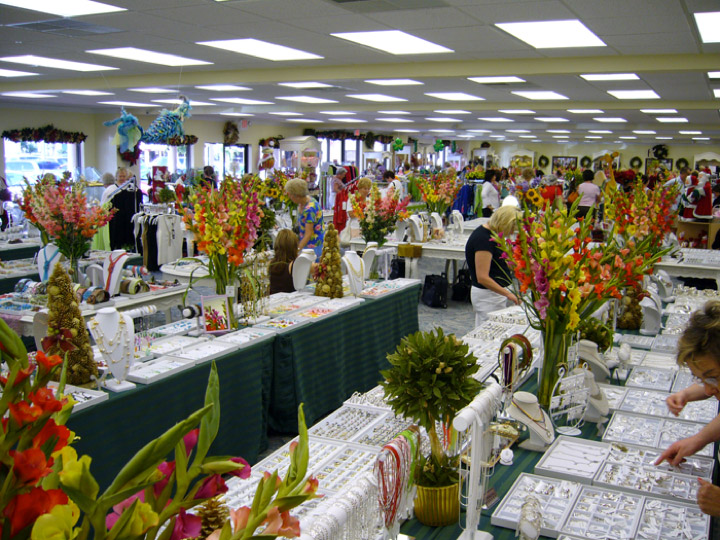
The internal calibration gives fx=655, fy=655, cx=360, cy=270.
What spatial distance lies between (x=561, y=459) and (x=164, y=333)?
8.05ft

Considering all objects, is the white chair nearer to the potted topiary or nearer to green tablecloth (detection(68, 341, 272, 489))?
green tablecloth (detection(68, 341, 272, 489))

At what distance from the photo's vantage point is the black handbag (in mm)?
7762

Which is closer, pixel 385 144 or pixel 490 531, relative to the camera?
pixel 490 531

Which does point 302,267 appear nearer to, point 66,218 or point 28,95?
point 66,218

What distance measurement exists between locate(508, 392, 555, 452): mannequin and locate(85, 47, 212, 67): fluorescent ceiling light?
5136 millimetres

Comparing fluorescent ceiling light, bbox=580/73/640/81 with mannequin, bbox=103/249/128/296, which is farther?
fluorescent ceiling light, bbox=580/73/640/81

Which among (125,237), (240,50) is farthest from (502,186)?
(240,50)

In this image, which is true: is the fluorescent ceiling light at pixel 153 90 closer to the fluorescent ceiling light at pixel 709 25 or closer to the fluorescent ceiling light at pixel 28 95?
the fluorescent ceiling light at pixel 28 95

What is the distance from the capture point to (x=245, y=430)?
143 inches

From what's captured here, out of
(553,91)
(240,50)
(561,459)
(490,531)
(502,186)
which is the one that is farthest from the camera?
(502,186)

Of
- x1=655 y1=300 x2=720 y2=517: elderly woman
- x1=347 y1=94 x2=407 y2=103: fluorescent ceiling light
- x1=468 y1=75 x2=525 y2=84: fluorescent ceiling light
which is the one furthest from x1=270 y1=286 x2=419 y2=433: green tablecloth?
x1=347 y1=94 x2=407 y2=103: fluorescent ceiling light

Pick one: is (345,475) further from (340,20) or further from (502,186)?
(502,186)

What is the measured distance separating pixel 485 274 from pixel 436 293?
3.41 m

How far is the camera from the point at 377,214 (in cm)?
669
